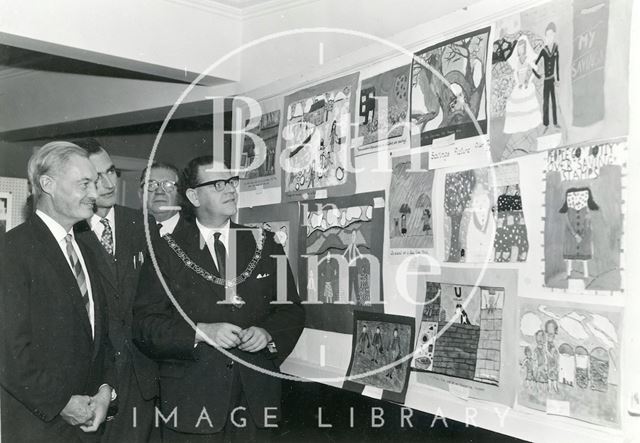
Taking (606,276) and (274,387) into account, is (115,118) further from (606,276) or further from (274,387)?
(606,276)

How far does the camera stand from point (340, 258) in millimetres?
2375

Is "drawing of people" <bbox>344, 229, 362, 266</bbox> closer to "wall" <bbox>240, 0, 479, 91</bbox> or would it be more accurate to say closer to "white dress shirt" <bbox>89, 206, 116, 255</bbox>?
"wall" <bbox>240, 0, 479, 91</bbox>

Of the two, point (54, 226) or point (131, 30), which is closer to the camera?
point (54, 226)

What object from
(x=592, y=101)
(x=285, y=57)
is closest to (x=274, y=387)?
(x=285, y=57)

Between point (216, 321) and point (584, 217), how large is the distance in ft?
4.89

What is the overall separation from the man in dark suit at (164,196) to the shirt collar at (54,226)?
0.59m

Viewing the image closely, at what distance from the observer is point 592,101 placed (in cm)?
153

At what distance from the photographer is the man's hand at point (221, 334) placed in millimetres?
2453

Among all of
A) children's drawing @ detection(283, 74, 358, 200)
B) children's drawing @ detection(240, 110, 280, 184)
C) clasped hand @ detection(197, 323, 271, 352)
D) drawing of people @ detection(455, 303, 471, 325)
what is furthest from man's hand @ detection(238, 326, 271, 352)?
drawing of people @ detection(455, 303, 471, 325)

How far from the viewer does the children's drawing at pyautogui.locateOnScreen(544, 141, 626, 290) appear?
148cm

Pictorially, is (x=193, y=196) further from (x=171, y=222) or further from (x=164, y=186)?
(x=164, y=186)

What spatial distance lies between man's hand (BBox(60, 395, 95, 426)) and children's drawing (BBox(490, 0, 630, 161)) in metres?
1.79

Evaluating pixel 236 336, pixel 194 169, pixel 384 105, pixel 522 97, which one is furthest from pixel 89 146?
pixel 522 97

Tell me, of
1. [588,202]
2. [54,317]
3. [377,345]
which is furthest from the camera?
[54,317]
